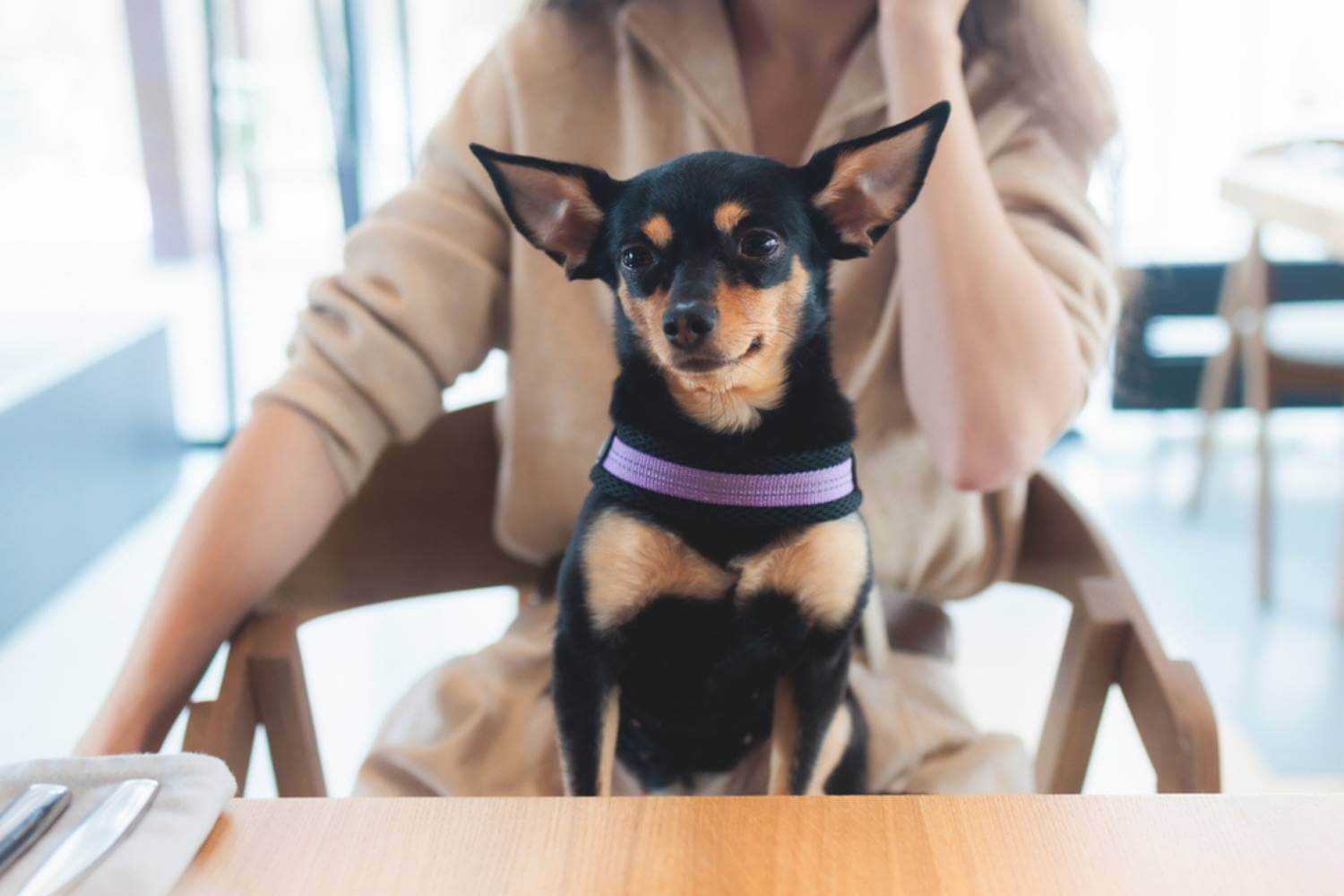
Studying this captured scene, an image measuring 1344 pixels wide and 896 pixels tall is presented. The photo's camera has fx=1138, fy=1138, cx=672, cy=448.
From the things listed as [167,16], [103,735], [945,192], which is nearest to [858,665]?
[945,192]

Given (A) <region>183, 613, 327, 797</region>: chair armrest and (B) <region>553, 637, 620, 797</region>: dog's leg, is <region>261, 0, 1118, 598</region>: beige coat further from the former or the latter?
(B) <region>553, 637, 620, 797</region>: dog's leg

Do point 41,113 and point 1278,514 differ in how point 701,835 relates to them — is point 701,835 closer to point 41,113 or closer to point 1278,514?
point 1278,514

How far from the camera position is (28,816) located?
1.51 feet

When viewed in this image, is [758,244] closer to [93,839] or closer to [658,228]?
[658,228]

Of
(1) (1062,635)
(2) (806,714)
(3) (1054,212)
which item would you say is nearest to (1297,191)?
(1) (1062,635)

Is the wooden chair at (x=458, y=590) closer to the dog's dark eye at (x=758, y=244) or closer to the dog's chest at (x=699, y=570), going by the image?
the dog's chest at (x=699, y=570)

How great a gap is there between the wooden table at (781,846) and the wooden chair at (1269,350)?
6.12 feet

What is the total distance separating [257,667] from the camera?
0.76 m

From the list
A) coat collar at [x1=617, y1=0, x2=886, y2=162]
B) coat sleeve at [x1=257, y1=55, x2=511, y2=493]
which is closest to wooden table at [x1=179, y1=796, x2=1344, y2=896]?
coat sleeve at [x1=257, y1=55, x2=511, y2=493]

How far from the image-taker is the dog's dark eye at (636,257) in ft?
1.76

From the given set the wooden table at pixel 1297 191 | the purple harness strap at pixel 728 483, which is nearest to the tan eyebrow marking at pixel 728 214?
the purple harness strap at pixel 728 483

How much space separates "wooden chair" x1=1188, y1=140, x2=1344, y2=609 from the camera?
6.96 feet

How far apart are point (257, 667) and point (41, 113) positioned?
9.06ft

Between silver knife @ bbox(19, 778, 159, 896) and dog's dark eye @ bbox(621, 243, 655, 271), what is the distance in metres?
0.31
